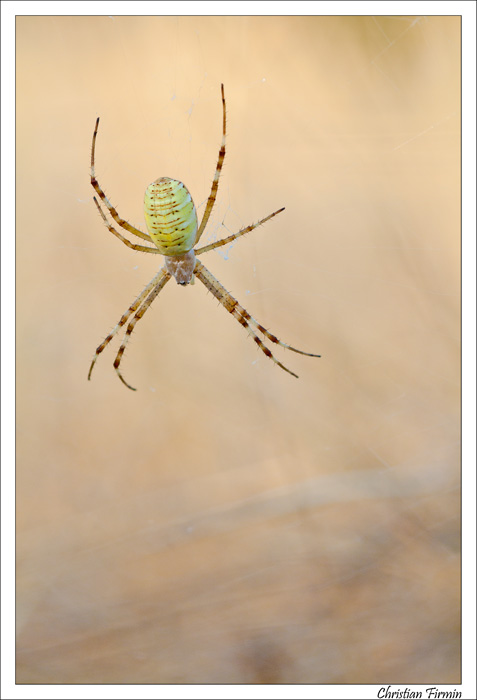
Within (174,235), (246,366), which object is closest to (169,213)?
(174,235)

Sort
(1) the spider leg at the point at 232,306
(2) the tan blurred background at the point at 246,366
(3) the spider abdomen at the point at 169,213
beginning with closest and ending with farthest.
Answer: (3) the spider abdomen at the point at 169,213
(1) the spider leg at the point at 232,306
(2) the tan blurred background at the point at 246,366

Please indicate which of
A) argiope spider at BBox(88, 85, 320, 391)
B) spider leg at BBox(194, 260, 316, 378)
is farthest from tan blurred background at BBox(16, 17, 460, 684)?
spider leg at BBox(194, 260, 316, 378)

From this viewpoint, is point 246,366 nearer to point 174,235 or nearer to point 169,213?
point 174,235

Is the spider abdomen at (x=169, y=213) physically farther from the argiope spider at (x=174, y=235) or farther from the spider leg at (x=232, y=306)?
the spider leg at (x=232, y=306)

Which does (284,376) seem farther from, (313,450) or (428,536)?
(428,536)

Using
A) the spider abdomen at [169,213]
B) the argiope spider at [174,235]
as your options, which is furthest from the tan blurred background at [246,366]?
the spider abdomen at [169,213]

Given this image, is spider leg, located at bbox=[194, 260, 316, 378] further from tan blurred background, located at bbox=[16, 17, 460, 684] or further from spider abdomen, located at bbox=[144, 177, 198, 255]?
tan blurred background, located at bbox=[16, 17, 460, 684]
